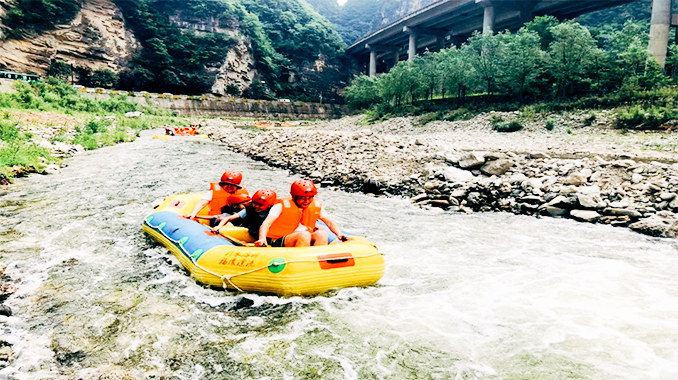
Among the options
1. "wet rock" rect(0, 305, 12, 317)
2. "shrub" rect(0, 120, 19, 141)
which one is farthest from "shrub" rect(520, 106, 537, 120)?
"wet rock" rect(0, 305, 12, 317)

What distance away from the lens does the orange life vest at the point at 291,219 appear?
191 inches

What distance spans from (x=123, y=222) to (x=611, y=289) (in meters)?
6.94

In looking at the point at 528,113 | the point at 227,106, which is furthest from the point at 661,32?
the point at 227,106

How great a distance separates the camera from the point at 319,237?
16.0 ft

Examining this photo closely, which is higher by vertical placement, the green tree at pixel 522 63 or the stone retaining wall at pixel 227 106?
the green tree at pixel 522 63

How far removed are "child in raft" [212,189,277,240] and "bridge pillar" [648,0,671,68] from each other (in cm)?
2774

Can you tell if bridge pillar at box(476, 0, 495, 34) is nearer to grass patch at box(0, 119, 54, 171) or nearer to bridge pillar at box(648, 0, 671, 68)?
bridge pillar at box(648, 0, 671, 68)

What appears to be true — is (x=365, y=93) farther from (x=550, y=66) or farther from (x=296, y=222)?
(x=296, y=222)

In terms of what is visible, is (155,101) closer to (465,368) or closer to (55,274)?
(55,274)

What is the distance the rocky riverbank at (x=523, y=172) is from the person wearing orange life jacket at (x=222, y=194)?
13.7 ft

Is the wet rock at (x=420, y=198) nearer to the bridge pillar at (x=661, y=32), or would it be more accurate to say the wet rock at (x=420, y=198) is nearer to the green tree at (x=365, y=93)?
the bridge pillar at (x=661, y=32)

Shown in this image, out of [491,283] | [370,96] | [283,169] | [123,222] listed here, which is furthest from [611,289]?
[370,96]

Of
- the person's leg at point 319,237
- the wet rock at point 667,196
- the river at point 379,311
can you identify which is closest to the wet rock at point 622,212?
the river at point 379,311

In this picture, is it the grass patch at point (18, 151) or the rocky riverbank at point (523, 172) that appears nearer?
the rocky riverbank at point (523, 172)
